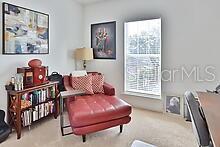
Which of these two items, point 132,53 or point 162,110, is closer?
point 162,110

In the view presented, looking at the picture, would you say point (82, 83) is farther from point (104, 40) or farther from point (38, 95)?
point (104, 40)

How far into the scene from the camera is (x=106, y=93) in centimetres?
333

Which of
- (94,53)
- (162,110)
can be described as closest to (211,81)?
(162,110)

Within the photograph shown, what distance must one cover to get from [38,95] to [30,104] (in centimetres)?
21

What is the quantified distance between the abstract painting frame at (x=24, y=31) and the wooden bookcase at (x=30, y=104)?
674mm

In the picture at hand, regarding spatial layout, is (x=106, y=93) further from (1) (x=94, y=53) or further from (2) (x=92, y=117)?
(1) (x=94, y=53)

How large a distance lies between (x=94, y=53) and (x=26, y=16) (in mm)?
1752

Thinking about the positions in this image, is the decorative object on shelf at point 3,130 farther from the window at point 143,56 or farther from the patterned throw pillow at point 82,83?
the window at point 143,56

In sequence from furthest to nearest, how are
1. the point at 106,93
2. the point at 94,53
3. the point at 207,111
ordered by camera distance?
1. the point at 94,53
2. the point at 106,93
3. the point at 207,111

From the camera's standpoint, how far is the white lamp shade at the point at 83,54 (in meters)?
4.07

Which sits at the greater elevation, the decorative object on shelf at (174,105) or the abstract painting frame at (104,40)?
the abstract painting frame at (104,40)

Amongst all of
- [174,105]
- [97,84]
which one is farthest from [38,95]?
[174,105]

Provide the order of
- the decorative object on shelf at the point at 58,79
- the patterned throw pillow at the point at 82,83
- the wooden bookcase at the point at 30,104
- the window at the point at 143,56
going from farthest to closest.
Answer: the window at the point at 143,56 → the decorative object on shelf at the point at 58,79 → the patterned throw pillow at the point at 82,83 → the wooden bookcase at the point at 30,104

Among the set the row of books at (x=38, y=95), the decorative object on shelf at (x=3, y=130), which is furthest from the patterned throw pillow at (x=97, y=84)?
the decorative object on shelf at (x=3, y=130)
